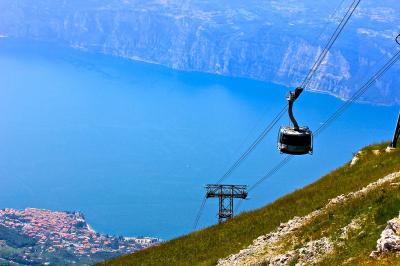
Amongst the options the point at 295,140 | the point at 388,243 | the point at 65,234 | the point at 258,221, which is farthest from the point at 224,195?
the point at 65,234

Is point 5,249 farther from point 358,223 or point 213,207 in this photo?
point 358,223

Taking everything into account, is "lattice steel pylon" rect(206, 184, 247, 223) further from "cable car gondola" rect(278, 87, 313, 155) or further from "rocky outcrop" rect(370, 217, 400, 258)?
"rocky outcrop" rect(370, 217, 400, 258)

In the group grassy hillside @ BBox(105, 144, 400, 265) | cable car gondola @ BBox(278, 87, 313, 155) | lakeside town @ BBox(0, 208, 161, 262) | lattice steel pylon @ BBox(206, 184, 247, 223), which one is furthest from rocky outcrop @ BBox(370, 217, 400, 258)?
lakeside town @ BBox(0, 208, 161, 262)

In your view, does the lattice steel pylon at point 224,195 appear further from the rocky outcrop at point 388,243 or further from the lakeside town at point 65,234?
the lakeside town at point 65,234

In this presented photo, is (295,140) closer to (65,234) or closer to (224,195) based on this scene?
(224,195)

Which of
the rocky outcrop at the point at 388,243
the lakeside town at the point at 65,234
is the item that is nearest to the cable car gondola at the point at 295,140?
the rocky outcrop at the point at 388,243

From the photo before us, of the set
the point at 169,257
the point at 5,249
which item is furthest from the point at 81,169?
the point at 169,257
